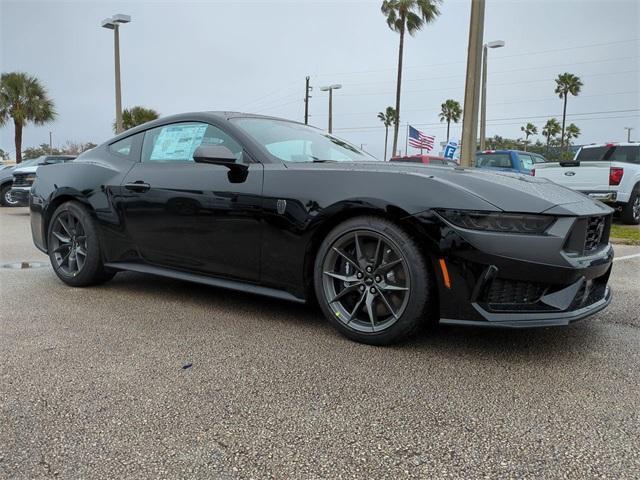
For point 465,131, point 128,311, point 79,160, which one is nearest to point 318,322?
point 128,311

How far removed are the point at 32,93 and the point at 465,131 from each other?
28.0m

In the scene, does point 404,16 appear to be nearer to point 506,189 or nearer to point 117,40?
point 117,40

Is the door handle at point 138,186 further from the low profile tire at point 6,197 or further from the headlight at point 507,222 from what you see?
the low profile tire at point 6,197

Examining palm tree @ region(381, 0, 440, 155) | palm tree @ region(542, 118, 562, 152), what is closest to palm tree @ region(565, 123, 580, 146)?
palm tree @ region(542, 118, 562, 152)

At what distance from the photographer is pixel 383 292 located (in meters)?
2.88

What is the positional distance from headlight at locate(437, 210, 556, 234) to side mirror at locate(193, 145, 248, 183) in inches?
56.0

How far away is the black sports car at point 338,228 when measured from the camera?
8.47ft

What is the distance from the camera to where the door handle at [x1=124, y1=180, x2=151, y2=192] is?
3.80 metres

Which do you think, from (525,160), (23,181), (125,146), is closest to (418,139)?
(525,160)

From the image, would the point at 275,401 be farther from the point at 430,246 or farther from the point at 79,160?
the point at 79,160

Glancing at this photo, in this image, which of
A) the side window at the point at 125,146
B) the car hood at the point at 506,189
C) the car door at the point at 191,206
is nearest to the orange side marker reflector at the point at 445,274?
the car hood at the point at 506,189

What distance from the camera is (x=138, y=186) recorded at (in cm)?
384

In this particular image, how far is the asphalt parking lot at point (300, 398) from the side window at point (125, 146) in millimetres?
1265

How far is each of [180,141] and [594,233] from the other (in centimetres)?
274
